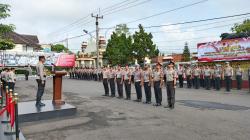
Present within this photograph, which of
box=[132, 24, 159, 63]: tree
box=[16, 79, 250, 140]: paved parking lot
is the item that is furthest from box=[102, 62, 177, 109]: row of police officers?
box=[132, 24, 159, 63]: tree

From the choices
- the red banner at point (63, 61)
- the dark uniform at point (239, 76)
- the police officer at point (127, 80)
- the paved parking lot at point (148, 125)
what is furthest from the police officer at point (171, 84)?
the dark uniform at point (239, 76)

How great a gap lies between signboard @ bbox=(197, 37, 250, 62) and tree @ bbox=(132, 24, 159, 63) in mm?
24070

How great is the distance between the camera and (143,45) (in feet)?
161

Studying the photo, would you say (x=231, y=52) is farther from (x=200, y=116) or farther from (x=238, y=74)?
(x=200, y=116)

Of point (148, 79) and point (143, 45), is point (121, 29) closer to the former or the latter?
point (143, 45)

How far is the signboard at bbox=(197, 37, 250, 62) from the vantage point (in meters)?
21.4

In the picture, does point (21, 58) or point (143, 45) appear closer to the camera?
point (21, 58)

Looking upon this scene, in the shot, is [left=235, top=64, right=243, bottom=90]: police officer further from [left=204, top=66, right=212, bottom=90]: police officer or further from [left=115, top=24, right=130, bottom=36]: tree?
[left=115, top=24, right=130, bottom=36]: tree

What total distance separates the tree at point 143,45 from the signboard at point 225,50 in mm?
24070

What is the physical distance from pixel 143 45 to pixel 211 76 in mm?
28478

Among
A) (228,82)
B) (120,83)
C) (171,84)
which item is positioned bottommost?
(228,82)

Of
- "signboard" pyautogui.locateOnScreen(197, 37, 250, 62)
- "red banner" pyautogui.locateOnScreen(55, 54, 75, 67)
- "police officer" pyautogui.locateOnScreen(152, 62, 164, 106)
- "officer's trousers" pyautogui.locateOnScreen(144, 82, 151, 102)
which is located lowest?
"officer's trousers" pyautogui.locateOnScreen(144, 82, 151, 102)

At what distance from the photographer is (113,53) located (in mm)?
53406

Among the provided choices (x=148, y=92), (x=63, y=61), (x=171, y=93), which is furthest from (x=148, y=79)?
(x=63, y=61)
